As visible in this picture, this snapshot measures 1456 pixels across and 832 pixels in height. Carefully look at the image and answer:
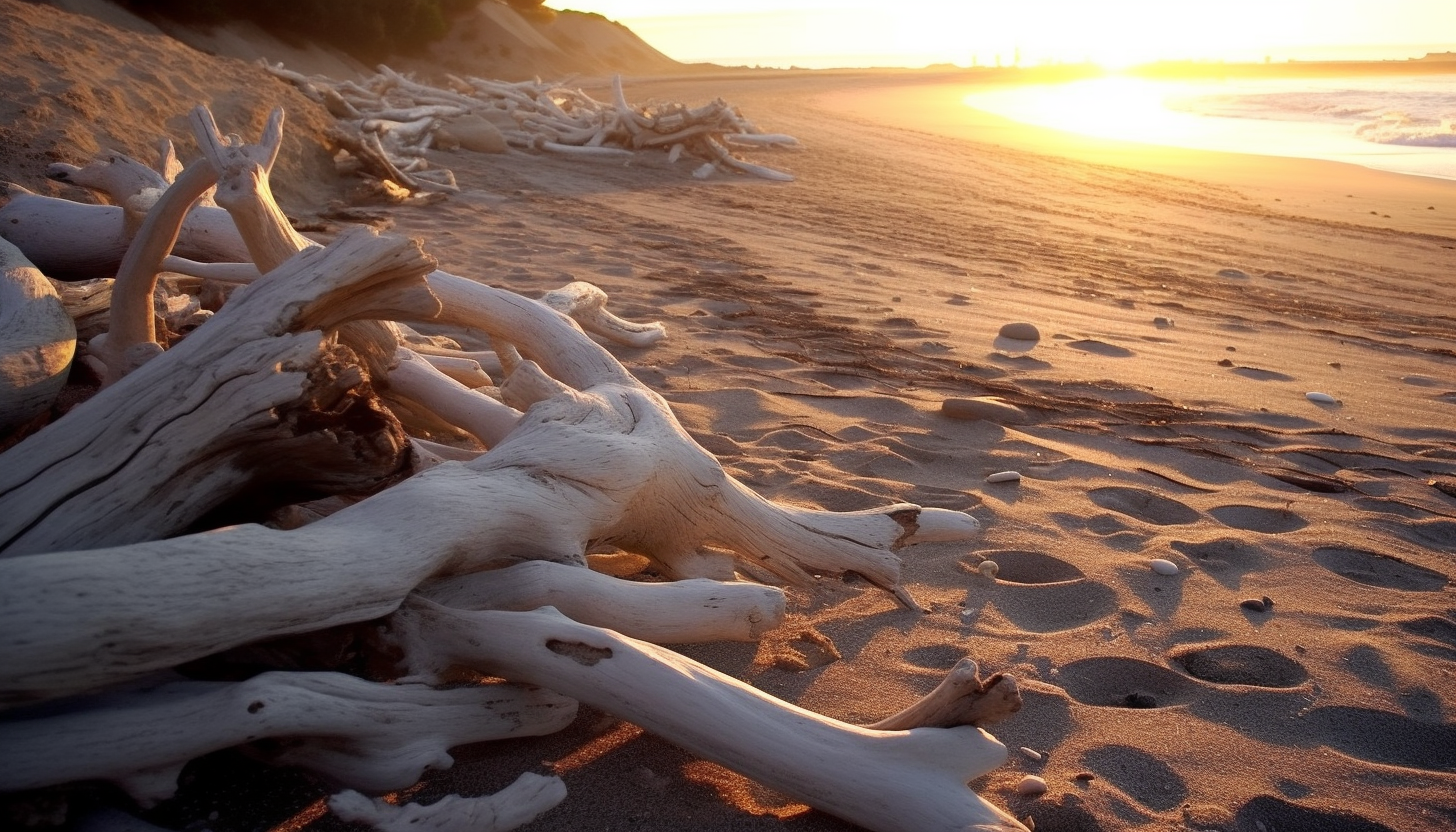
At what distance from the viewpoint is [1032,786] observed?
7.12 ft

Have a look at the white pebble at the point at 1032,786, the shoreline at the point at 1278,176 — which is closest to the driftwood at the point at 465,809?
the white pebble at the point at 1032,786

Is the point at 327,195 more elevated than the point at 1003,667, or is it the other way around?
the point at 327,195

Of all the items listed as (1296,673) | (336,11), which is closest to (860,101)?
(336,11)

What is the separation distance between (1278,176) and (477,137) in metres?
10.5

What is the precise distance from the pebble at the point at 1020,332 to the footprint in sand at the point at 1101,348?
0.63 feet

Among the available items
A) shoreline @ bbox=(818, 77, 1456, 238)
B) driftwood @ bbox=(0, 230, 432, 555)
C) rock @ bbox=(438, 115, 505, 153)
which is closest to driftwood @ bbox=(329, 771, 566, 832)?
driftwood @ bbox=(0, 230, 432, 555)

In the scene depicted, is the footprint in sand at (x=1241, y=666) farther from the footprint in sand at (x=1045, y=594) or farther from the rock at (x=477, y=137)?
the rock at (x=477, y=137)

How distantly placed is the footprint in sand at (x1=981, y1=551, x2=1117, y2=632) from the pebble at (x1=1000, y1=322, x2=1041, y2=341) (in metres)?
2.83

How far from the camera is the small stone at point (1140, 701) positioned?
2.51 meters

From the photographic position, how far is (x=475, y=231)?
25.3ft

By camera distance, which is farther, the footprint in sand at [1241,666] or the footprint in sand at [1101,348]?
the footprint in sand at [1101,348]

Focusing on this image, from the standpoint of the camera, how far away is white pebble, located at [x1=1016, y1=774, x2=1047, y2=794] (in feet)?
7.10

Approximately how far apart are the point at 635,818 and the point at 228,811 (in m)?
0.73

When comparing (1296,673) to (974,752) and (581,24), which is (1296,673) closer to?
(974,752)
